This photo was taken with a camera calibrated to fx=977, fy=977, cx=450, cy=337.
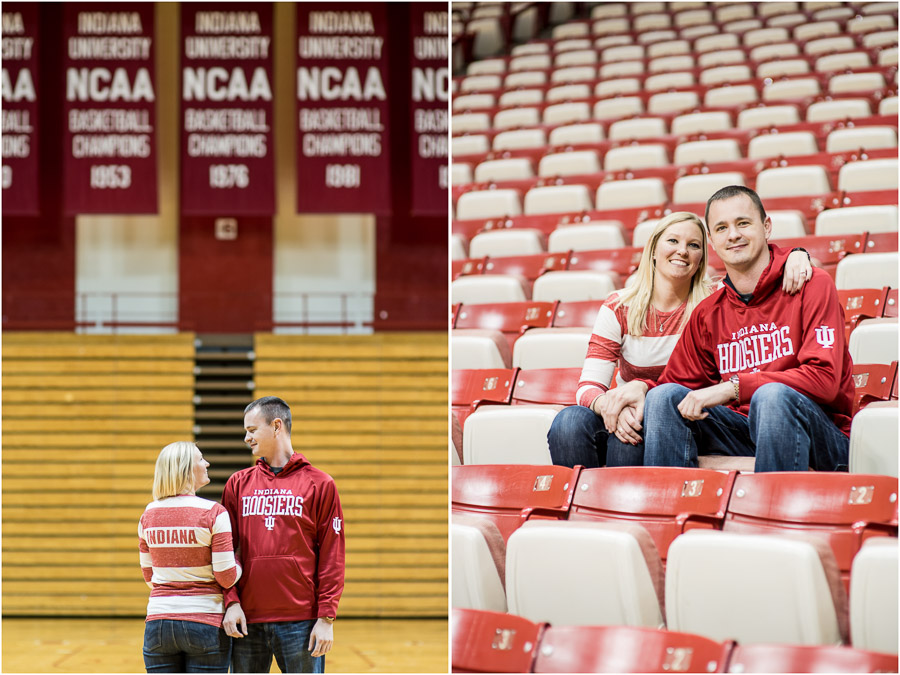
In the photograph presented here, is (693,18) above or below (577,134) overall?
above

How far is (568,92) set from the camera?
20.4 feet

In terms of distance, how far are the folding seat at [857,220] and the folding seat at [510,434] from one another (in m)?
1.60

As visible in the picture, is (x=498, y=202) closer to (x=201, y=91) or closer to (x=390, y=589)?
(x=201, y=91)

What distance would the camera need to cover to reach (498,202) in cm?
443

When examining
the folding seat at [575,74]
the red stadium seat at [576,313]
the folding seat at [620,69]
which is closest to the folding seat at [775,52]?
the folding seat at [620,69]

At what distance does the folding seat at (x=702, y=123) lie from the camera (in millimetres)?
4992

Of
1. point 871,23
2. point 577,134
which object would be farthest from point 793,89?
point 871,23

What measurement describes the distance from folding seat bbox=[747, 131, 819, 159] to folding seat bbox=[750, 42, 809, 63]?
1.78m

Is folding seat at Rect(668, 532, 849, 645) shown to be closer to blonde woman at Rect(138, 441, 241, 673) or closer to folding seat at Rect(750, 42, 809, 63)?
blonde woman at Rect(138, 441, 241, 673)

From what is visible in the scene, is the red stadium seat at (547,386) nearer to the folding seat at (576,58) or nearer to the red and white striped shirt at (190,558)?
the red and white striped shirt at (190,558)

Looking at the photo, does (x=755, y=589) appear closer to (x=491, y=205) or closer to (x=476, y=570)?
(x=476, y=570)

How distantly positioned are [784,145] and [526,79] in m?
2.65

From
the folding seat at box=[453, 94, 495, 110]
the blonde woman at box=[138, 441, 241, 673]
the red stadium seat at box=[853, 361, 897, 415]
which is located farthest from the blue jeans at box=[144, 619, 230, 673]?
the folding seat at box=[453, 94, 495, 110]

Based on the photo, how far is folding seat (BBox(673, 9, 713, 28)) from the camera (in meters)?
7.43
